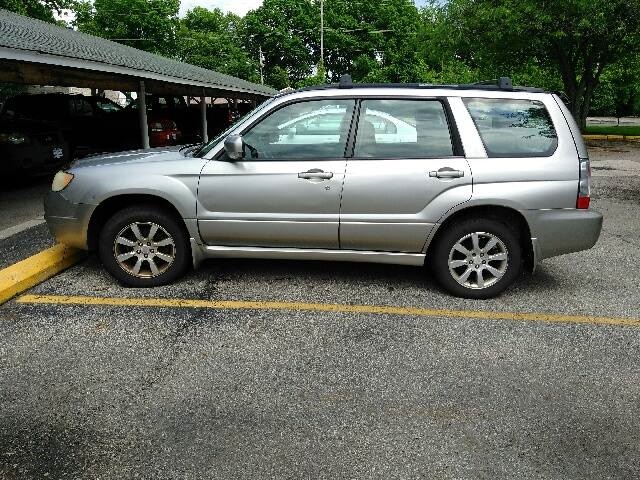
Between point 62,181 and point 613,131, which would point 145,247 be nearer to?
point 62,181

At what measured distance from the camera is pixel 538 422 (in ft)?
9.39

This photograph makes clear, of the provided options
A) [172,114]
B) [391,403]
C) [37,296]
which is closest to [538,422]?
[391,403]

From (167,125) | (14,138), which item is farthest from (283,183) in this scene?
(167,125)

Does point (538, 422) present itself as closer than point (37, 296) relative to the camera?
Yes

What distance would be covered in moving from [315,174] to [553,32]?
18784 millimetres

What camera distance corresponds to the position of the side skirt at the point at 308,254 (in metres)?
4.58

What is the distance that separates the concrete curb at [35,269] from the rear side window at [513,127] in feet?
12.8

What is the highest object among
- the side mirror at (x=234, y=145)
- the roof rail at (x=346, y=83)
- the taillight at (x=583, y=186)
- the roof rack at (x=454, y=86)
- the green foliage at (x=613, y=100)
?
the green foliage at (x=613, y=100)

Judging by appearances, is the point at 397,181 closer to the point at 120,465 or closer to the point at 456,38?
the point at 120,465

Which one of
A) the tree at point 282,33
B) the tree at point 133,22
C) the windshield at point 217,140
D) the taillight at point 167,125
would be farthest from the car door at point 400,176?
the tree at point 282,33

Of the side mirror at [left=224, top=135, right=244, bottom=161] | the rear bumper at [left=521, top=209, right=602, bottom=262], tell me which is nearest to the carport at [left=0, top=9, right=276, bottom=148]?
the side mirror at [left=224, top=135, right=244, bottom=161]

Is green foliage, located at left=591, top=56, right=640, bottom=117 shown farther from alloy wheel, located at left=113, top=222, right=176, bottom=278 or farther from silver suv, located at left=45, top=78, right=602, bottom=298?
alloy wheel, located at left=113, top=222, right=176, bottom=278

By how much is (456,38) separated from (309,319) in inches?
829

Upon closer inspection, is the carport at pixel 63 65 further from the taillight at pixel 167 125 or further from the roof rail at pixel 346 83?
the roof rail at pixel 346 83
